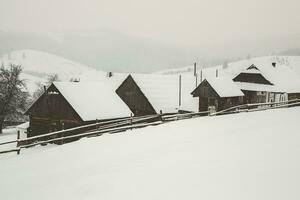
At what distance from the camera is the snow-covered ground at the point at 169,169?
23.9 feet

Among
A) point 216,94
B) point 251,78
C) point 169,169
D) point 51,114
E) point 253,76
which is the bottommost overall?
point 169,169

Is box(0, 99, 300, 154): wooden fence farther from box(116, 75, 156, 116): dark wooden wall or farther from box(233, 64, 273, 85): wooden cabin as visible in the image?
box(233, 64, 273, 85): wooden cabin

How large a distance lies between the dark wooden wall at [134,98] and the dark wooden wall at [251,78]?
15.6 metres

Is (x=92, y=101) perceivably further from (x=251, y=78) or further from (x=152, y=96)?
(x=251, y=78)

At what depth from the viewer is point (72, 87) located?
92.1 feet

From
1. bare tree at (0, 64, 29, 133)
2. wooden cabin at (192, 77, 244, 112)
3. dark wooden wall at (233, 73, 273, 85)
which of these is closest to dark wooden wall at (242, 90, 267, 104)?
dark wooden wall at (233, 73, 273, 85)

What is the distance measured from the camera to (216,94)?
34.3 meters

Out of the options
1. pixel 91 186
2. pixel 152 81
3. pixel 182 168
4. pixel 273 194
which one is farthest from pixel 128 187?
pixel 152 81

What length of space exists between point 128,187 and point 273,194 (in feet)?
10.9

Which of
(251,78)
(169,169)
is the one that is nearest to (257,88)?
(251,78)

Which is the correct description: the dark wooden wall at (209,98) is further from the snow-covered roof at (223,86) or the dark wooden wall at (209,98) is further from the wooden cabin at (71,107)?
the wooden cabin at (71,107)

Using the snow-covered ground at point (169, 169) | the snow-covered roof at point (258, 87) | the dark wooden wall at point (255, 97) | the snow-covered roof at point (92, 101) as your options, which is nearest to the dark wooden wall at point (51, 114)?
the snow-covered roof at point (92, 101)

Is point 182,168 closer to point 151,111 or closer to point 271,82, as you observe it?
point 151,111

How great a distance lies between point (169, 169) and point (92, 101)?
19558 mm
